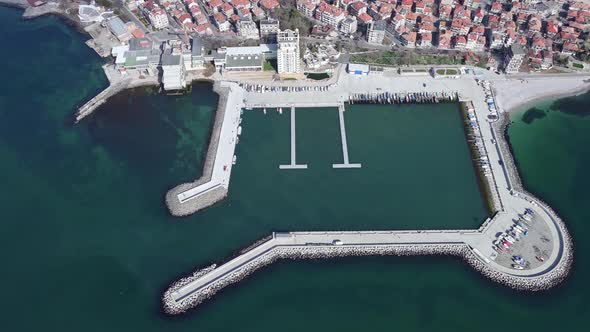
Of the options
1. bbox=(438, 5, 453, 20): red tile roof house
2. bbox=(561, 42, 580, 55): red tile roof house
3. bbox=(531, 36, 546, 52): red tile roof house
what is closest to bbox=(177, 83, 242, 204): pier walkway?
bbox=(438, 5, 453, 20): red tile roof house

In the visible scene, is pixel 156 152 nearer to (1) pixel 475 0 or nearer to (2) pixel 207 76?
(2) pixel 207 76

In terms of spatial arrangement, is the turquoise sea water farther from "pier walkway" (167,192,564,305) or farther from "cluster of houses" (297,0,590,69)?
"cluster of houses" (297,0,590,69)

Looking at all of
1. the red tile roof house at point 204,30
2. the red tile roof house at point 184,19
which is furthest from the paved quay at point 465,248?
the red tile roof house at point 184,19

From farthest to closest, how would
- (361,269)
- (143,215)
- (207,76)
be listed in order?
(207,76) < (143,215) < (361,269)

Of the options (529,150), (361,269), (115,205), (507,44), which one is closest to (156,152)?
(115,205)

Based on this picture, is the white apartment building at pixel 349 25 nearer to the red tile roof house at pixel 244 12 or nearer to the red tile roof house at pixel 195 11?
the red tile roof house at pixel 244 12

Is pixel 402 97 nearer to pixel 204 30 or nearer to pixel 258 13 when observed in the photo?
pixel 258 13
